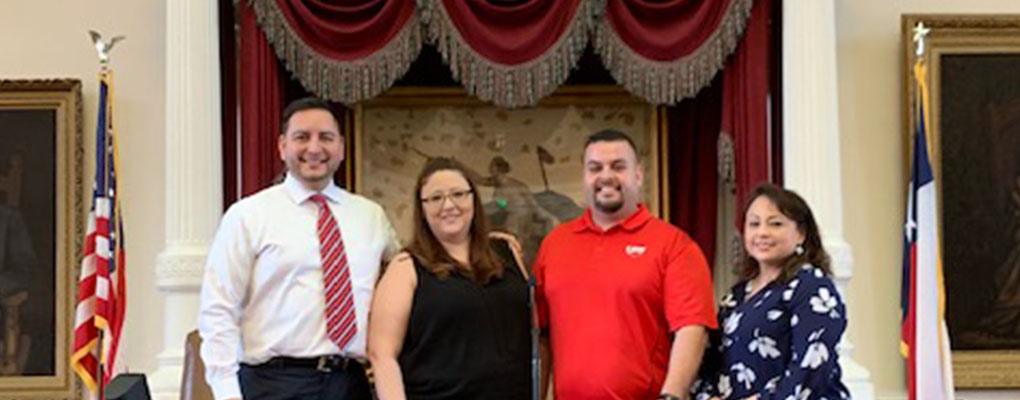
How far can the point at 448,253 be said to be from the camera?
11.3 ft

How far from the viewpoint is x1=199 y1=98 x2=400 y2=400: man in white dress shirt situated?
11.2ft

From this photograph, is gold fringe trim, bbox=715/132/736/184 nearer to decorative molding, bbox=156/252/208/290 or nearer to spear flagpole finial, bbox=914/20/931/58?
spear flagpole finial, bbox=914/20/931/58

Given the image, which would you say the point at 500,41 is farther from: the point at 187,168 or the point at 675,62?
the point at 187,168

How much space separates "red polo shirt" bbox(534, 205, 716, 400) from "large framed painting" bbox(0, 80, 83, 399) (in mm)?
3273

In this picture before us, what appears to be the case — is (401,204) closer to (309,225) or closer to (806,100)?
(806,100)

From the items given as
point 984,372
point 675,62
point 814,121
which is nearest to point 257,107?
point 675,62

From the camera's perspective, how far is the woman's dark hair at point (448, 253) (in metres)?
3.38

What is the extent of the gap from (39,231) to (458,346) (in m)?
3.40

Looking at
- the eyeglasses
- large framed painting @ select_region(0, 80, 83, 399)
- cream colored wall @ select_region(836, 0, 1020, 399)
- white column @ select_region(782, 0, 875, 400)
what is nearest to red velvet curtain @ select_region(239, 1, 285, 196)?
large framed painting @ select_region(0, 80, 83, 399)

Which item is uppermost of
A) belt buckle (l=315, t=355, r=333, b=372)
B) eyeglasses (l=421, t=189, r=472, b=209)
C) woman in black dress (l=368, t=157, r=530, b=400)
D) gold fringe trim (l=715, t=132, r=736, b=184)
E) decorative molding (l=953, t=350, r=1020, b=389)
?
gold fringe trim (l=715, t=132, r=736, b=184)

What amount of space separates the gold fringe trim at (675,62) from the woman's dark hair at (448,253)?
210 cm

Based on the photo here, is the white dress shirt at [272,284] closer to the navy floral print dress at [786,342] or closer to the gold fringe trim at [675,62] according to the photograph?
the navy floral print dress at [786,342]

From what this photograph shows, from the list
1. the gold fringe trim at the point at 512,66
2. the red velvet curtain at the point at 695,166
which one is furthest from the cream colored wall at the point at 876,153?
the gold fringe trim at the point at 512,66

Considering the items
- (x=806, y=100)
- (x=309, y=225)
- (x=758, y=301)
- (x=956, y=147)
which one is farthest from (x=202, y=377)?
(x=956, y=147)
